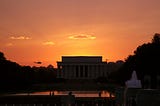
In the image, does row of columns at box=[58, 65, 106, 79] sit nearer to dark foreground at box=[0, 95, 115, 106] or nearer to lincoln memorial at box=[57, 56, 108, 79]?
lincoln memorial at box=[57, 56, 108, 79]

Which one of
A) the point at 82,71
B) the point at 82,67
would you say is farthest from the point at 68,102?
the point at 82,71

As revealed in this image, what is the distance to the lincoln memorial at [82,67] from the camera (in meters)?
178

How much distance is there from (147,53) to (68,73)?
4182 inches

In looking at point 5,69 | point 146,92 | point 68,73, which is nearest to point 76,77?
point 68,73

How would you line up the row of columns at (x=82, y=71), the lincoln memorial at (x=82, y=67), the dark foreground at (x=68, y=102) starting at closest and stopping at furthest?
the dark foreground at (x=68, y=102), the lincoln memorial at (x=82, y=67), the row of columns at (x=82, y=71)

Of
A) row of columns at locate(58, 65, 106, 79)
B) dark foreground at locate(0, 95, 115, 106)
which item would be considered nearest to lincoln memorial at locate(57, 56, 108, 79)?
row of columns at locate(58, 65, 106, 79)

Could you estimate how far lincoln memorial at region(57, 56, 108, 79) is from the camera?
178 m

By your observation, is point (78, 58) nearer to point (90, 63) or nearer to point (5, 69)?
point (90, 63)

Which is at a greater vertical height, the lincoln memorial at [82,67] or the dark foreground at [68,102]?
the lincoln memorial at [82,67]

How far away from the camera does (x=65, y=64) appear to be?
180250 mm

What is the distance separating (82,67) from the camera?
17988cm

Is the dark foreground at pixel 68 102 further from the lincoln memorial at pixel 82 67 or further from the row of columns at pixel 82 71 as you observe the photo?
the row of columns at pixel 82 71

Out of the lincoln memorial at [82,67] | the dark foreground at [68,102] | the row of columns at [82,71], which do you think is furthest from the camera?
the row of columns at [82,71]

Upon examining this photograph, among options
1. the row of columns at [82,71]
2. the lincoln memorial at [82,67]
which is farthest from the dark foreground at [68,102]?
the row of columns at [82,71]
